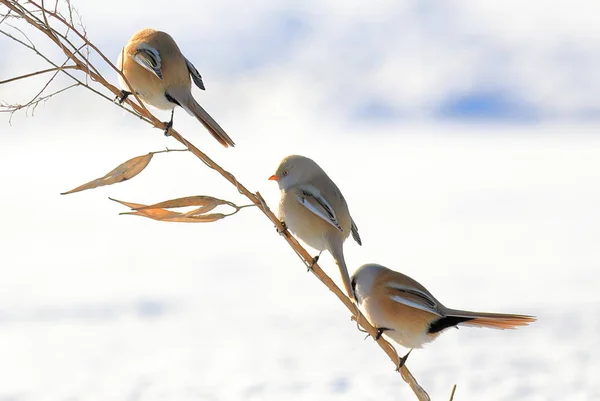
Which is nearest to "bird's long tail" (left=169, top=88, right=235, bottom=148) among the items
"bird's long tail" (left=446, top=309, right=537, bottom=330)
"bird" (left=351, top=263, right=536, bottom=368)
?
"bird" (left=351, top=263, right=536, bottom=368)

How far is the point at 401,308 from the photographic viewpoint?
1551 mm

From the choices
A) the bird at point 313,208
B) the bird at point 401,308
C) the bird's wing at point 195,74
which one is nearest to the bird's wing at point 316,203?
the bird at point 313,208

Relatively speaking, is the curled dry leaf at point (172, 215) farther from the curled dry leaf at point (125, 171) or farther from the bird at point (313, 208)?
the bird at point (313, 208)

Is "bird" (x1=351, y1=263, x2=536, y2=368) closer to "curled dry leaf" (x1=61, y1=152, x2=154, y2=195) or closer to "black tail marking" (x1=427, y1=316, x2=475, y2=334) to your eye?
"black tail marking" (x1=427, y1=316, x2=475, y2=334)

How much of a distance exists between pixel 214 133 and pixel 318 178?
28 centimetres

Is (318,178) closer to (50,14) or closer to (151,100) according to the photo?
(151,100)

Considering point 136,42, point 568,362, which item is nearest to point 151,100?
point 136,42

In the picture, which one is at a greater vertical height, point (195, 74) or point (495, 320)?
point (195, 74)

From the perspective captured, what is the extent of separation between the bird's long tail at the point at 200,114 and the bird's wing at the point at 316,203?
218mm

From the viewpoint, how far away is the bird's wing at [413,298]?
1.53m

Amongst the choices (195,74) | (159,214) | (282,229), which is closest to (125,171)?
(159,214)

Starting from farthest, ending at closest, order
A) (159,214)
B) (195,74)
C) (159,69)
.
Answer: (195,74), (159,69), (159,214)

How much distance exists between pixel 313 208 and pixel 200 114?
1.02ft

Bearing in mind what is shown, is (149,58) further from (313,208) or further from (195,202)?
(195,202)
